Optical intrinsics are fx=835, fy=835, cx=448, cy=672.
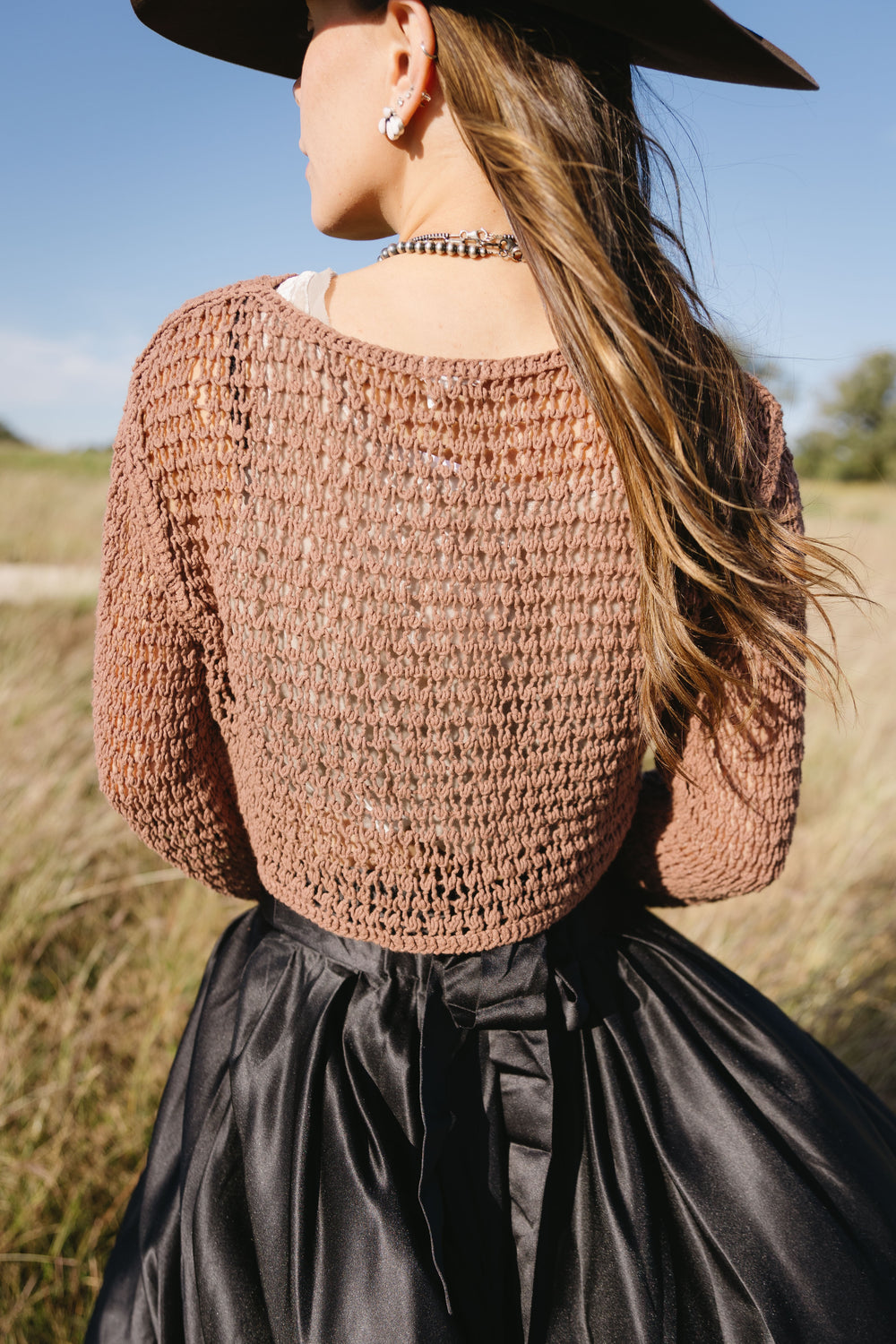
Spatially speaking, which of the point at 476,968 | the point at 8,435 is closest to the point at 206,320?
the point at 476,968

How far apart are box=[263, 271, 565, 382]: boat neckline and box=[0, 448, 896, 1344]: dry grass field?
74 centimetres

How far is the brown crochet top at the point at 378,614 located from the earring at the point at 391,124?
21 centimetres

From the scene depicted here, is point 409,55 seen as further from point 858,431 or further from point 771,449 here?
point 858,431

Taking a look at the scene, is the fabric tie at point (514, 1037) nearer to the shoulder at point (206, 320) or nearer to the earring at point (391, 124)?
the shoulder at point (206, 320)

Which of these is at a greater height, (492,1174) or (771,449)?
(771,449)

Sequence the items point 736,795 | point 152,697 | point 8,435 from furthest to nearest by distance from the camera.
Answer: point 8,435 → point 736,795 → point 152,697

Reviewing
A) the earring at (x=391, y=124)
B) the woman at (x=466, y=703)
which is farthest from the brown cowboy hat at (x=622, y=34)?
the earring at (x=391, y=124)

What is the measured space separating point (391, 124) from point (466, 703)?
61cm

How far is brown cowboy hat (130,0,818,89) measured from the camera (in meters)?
0.90

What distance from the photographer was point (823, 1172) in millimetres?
1063

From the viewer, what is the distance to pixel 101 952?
98.6 inches

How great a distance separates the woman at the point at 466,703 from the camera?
0.84 metres

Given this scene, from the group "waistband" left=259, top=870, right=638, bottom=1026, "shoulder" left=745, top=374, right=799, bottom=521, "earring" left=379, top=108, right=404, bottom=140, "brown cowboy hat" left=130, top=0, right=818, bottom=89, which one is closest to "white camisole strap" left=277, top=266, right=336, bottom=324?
"earring" left=379, top=108, right=404, bottom=140

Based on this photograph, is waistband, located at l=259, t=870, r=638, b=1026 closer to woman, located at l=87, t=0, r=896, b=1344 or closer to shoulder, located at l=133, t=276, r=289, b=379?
woman, located at l=87, t=0, r=896, b=1344
